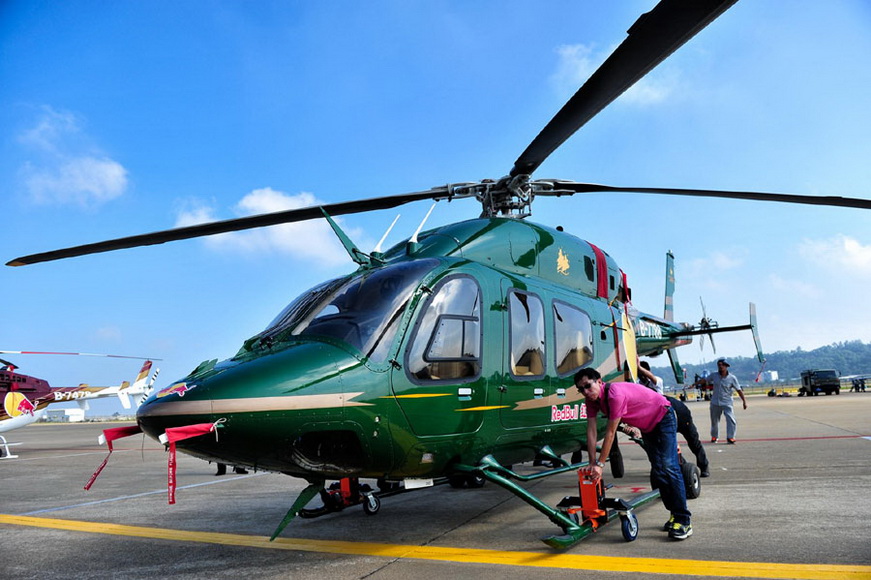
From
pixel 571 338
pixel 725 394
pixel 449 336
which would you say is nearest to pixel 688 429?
pixel 571 338

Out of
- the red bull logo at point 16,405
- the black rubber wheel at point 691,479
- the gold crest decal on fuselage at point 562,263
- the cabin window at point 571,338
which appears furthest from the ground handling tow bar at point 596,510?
the red bull logo at point 16,405

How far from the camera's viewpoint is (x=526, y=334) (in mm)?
5707

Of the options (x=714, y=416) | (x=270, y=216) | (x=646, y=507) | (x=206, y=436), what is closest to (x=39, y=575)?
(x=206, y=436)

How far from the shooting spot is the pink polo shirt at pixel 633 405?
4.98 m

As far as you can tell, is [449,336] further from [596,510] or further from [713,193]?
[713,193]

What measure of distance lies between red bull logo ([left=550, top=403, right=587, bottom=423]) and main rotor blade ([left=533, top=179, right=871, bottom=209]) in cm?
257

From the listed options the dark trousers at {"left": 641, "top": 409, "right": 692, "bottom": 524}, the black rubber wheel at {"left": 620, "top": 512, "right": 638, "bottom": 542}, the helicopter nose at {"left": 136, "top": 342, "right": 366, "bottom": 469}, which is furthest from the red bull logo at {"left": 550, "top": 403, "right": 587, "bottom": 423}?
the helicopter nose at {"left": 136, "top": 342, "right": 366, "bottom": 469}

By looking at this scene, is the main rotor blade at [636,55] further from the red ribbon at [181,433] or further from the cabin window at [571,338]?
the red ribbon at [181,433]

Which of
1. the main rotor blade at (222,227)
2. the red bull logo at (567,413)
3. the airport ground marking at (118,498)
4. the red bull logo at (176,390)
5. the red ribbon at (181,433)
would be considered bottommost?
the airport ground marking at (118,498)

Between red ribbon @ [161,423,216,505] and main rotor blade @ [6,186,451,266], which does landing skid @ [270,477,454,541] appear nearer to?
red ribbon @ [161,423,216,505]

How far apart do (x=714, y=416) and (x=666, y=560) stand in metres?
9.50

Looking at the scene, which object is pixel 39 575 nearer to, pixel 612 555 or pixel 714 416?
pixel 612 555

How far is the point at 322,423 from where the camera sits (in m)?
3.97

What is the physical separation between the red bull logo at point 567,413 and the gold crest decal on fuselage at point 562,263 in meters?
1.54
